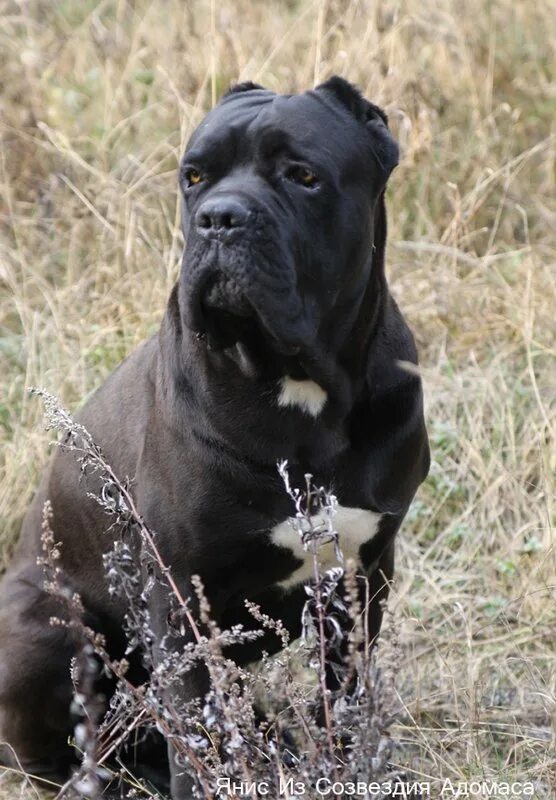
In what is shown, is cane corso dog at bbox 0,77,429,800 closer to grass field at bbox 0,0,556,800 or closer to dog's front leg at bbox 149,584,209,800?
dog's front leg at bbox 149,584,209,800

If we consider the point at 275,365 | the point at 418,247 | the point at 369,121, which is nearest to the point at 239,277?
the point at 275,365

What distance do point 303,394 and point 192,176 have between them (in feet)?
1.89

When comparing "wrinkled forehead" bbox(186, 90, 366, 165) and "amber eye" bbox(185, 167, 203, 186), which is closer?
"wrinkled forehead" bbox(186, 90, 366, 165)

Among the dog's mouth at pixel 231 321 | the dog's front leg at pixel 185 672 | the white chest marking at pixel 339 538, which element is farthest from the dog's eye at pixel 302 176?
the dog's front leg at pixel 185 672

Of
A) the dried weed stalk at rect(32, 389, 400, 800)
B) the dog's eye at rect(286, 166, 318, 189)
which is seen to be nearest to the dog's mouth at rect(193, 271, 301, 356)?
the dog's eye at rect(286, 166, 318, 189)

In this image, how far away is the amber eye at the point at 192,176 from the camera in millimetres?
2799

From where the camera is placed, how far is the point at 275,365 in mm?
2770

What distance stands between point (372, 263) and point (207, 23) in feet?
11.2

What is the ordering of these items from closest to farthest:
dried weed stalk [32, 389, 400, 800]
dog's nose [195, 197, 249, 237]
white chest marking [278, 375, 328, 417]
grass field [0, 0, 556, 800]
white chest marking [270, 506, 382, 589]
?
dried weed stalk [32, 389, 400, 800], dog's nose [195, 197, 249, 237], white chest marking [270, 506, 382, 589], white chest marking [278, 375, 328, 417], grass field [0, 0, 556, 800]

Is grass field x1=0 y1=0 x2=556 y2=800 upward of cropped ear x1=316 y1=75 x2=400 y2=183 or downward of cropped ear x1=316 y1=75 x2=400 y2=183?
downward

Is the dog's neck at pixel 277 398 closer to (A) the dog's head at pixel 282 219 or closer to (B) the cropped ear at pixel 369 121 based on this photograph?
(A) the dog's head at pixel 282 219

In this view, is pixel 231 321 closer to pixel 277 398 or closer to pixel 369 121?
pixel 277 398

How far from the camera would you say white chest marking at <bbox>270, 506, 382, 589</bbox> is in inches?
104

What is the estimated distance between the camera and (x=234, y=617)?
2.87 meters
